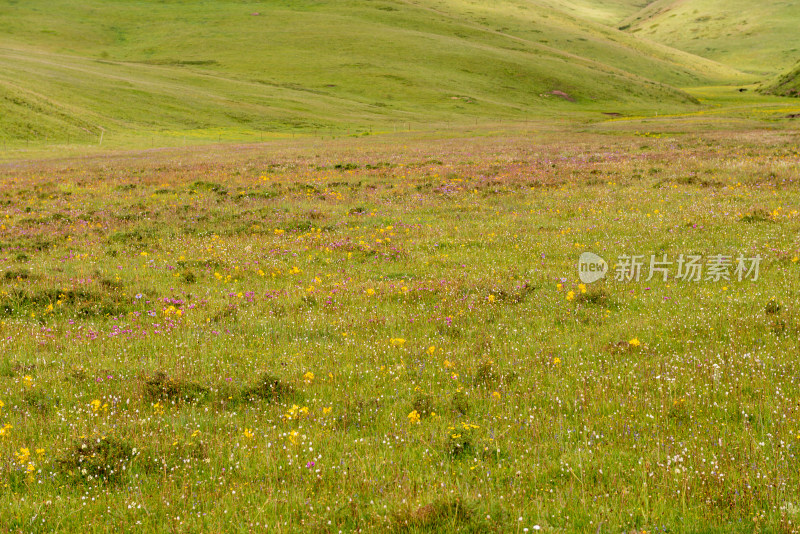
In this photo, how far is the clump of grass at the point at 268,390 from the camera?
6751mm

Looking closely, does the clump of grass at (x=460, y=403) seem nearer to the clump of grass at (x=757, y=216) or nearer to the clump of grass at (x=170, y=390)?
the clump of grass at (x=170, y=390)

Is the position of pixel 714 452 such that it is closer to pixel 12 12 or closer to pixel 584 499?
pixel 584 499

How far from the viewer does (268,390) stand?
6914 mm

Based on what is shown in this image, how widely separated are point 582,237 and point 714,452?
10613mm

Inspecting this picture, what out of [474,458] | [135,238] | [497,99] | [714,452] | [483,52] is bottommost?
[135,238]

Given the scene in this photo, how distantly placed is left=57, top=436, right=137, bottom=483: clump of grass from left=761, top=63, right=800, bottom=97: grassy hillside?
15003 centimetres

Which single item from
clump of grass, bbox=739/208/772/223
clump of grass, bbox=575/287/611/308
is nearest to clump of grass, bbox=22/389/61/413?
clump of grass, bbox=575/287/611/308

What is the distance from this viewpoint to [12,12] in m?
155

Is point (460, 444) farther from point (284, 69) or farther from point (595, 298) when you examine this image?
point (284, 69)

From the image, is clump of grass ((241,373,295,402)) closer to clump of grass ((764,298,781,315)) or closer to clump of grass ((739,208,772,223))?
clump of grass ((764,298,781,315))

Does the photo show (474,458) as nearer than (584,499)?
No

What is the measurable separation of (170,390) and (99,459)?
1895 millimetres

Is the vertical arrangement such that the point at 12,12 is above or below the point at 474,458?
above

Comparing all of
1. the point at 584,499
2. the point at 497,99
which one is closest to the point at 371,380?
the point at 584,499
